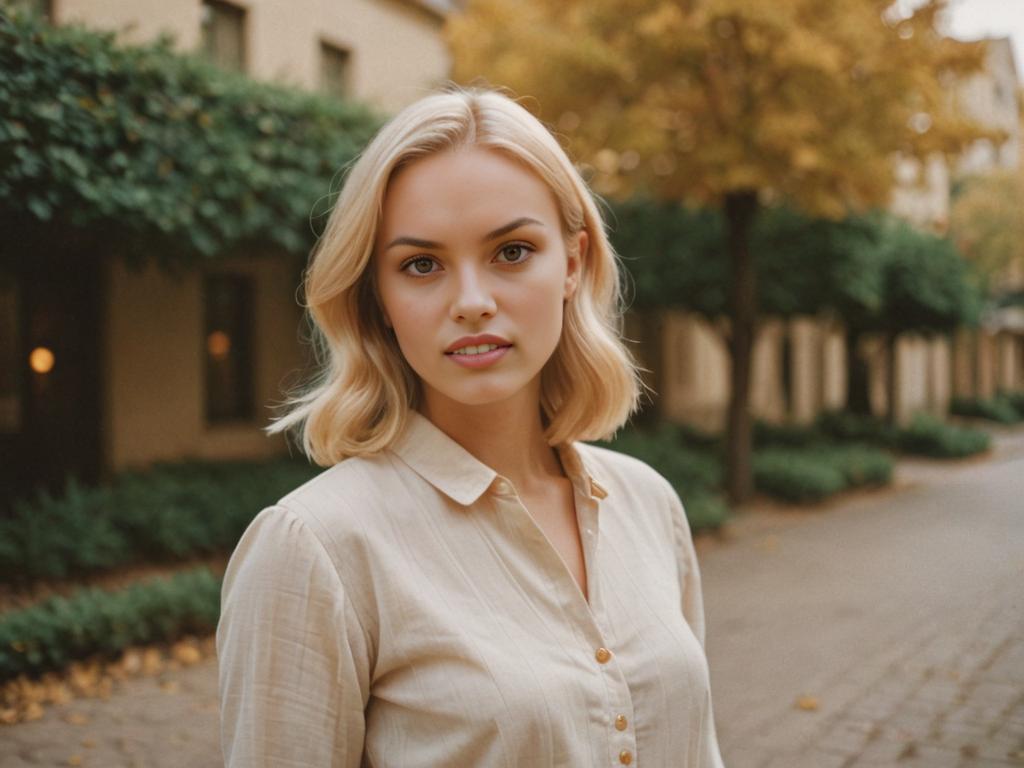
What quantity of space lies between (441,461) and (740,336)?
11946 mm

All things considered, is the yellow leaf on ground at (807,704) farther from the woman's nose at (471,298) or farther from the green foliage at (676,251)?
the green foliage at (676,251)

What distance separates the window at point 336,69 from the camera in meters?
12.5

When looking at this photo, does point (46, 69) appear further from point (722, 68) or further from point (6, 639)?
point (722, 68)

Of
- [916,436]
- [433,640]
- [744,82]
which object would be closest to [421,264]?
[433,640]

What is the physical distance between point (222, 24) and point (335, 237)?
10.4 meters

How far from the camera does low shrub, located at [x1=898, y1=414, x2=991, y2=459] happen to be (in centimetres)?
2069

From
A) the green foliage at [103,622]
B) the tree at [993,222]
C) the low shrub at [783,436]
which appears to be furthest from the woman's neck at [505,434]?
the tree at [993,222]

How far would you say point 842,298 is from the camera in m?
14.7

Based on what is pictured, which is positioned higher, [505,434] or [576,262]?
[576,262]

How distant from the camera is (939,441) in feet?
68.1

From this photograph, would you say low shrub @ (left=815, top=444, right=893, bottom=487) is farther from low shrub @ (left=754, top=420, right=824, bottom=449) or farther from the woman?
the woman

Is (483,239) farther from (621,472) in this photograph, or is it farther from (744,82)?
(744,82)

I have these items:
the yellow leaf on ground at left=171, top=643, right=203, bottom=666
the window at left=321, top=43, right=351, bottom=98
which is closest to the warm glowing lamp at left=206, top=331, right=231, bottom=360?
the window at left=321, top=43, right=351, bottom=98

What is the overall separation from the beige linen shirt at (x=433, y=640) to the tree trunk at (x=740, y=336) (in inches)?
449
